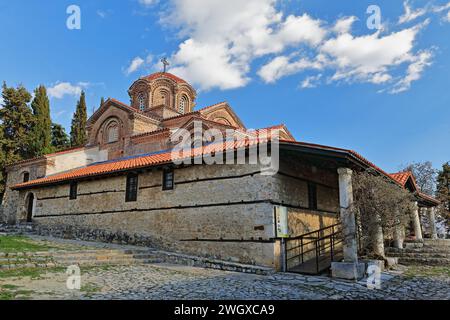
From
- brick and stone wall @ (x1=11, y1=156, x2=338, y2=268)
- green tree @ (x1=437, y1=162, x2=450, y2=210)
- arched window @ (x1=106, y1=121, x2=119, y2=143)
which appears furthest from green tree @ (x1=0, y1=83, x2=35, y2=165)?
green tree @ (x1=437, y1=162, x2=450, y2=210)

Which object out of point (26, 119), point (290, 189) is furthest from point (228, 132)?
point (26, 119)

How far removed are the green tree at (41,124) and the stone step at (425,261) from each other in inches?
1059

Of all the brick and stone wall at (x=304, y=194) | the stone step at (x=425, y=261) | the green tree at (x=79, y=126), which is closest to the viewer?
the brick and stone wall at (x=304, y=194)

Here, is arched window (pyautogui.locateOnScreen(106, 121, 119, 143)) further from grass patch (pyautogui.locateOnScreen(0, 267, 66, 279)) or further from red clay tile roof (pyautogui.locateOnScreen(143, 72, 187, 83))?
grass patch (pyautogui.locateOnScreen(0, 267, 66, 279))

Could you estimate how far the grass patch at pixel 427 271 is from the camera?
9.42 meters

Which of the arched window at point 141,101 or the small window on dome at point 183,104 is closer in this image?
the arched window at point 141,101

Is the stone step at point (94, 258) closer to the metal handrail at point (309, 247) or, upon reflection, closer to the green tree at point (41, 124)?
the metal handrail at point (309, 247)

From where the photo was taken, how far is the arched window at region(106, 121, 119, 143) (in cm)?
2308

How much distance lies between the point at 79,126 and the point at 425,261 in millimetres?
33565

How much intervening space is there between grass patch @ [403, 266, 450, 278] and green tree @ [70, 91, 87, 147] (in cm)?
3119

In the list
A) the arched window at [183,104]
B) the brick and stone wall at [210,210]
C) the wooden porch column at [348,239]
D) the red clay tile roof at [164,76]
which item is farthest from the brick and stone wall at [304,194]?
the red clay tile roof at [164,76]

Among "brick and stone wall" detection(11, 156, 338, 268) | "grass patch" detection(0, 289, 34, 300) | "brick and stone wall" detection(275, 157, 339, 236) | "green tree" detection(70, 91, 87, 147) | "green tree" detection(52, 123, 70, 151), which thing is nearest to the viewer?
"grass patch" detection(0, 289, 34, 300)

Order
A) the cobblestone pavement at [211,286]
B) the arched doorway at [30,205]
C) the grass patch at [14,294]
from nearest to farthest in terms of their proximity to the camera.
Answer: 1. the grass patch at [14,294]
2. the cobblestone pavement at [211,286]
3. the arched doorway at [30,205]
